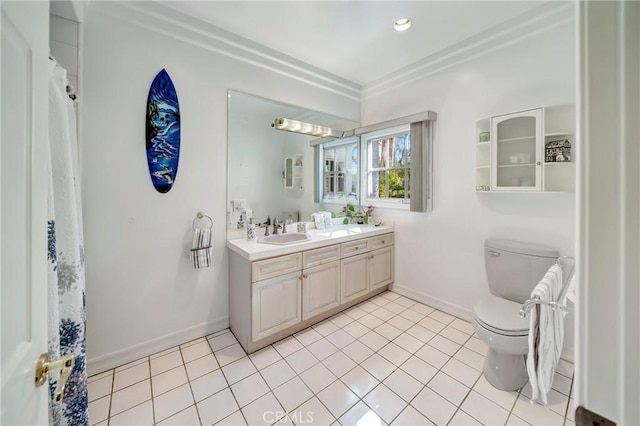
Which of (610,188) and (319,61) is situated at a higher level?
(319,61)

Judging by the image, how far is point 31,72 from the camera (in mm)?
595

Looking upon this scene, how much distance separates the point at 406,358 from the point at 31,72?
93.8 inches

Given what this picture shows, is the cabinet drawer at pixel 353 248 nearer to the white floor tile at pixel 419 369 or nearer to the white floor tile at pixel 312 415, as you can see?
the white floor tile at pixel 419 369

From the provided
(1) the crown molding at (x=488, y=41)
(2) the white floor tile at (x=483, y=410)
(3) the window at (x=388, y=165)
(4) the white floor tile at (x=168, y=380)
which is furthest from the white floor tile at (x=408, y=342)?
(1) the crown molding at (x=488, y=41)

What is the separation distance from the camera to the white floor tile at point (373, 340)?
2.06 meters

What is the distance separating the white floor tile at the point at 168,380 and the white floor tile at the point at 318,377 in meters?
0.82

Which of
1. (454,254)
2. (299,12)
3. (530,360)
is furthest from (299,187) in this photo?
(530,360)

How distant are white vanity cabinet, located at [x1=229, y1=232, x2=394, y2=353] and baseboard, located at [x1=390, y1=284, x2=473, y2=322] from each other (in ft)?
1.51

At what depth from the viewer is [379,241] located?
2857 mm

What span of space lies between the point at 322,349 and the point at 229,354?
0.74 metres

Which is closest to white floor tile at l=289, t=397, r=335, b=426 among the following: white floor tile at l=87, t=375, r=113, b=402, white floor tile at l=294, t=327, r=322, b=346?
white floor tile at l=294, t=327, r=322, b=346

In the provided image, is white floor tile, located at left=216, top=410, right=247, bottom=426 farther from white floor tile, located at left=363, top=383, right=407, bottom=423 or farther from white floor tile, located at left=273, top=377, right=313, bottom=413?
white floor tile, located at left=363, top=383, right=407, bottom=423

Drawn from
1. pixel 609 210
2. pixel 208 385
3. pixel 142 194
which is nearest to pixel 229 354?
pixel 208 385

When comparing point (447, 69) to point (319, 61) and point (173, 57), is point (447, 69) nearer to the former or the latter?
point (319, 61)
